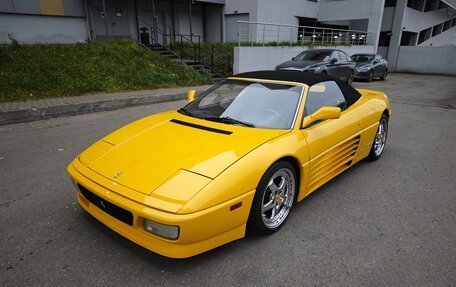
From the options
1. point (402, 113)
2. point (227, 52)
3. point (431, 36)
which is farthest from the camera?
point (431, 36)

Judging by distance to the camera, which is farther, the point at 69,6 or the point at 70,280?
the point at 69,6

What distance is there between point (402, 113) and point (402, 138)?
2.63m

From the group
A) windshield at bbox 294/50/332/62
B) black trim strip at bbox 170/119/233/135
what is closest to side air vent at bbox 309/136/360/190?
black trim strip at bbox 170/119/233/135

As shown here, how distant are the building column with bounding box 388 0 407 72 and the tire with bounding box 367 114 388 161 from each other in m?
23.6

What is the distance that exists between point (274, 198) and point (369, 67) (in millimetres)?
15064

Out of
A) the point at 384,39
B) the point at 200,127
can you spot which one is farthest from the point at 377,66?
the point at 200,127

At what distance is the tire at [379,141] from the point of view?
14.6 feet

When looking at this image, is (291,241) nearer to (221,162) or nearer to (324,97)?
(221,162)

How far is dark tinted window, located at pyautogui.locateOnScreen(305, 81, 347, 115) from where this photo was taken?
330 cm

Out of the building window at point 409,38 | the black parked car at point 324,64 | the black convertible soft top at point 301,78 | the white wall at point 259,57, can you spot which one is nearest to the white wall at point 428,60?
the building window at point 409,38

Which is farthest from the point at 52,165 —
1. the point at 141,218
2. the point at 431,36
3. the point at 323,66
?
the point at 431,36

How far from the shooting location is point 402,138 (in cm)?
573

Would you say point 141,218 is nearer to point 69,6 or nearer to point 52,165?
point 52,165

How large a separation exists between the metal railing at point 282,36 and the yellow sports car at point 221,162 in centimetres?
1099
